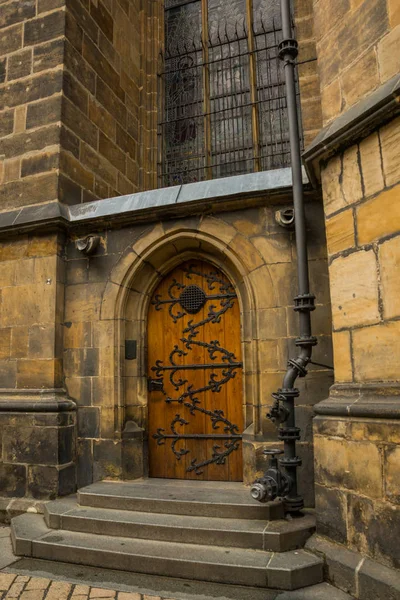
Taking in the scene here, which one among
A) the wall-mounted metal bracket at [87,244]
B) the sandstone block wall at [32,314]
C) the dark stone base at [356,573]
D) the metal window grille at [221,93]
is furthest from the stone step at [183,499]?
the metal window grille at [221,93]

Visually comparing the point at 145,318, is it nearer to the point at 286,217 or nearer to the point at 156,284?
the point at 156,284

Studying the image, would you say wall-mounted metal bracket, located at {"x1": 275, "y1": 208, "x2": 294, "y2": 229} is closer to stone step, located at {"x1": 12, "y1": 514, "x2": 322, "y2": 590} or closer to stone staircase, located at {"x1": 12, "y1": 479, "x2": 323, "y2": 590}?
stone staircase, located at {"x1": 12, "y1": 479, "x2": 323, "y2": 590}

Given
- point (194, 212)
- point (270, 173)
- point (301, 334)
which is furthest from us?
point (194, 212)

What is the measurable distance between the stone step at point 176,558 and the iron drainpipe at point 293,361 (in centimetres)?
45

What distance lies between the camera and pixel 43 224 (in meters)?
5.08

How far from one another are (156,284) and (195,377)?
111cm

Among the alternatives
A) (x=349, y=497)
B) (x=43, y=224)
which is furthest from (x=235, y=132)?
(x=349, y=497)

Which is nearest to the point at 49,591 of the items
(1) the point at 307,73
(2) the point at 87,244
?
(2) the point at 87,244

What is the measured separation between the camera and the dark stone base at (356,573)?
2.72 m

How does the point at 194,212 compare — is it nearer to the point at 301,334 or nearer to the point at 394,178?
the point at 301,334

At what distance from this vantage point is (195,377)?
5023 millimetres

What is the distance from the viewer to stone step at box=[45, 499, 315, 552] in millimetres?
3402

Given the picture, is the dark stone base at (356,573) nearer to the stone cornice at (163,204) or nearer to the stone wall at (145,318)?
the stone wall at (145,318)

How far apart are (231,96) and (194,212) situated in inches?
101
